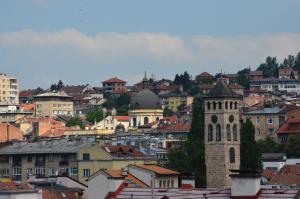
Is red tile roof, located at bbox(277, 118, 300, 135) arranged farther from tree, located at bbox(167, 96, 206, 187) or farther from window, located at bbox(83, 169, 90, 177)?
window, located at bbox(83, 169, 90, 177)

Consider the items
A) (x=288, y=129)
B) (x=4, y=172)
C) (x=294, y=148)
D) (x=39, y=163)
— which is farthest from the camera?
(x=288, y=129)

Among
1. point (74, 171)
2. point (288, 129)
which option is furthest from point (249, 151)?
point (288, 129)

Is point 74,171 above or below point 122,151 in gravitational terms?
below

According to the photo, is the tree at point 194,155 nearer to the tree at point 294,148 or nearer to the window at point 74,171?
the window at point 74,171

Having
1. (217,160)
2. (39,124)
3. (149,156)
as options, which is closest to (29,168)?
(149,156)

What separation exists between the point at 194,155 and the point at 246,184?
57424mm

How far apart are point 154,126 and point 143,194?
136 meters

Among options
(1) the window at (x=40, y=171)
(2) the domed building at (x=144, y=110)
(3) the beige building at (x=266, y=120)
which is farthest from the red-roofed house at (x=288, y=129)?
(2) the domed building at (x=144, y=110)

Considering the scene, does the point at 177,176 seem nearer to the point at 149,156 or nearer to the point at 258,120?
the point at 149,156

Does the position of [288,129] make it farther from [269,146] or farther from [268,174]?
[268,174]

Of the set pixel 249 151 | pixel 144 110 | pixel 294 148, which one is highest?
pixel 144 110

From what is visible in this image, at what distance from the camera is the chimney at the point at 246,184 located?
143ft

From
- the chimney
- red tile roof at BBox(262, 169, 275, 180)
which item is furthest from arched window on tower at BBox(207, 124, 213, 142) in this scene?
the chimney

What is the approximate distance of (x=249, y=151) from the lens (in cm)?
9994
